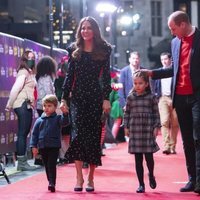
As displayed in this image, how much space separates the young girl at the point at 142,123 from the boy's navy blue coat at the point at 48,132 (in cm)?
83

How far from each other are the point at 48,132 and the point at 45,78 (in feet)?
10.1

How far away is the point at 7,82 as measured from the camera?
35.6ft

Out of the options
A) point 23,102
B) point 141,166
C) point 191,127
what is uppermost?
point 23,102

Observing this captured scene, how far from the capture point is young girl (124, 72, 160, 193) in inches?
306

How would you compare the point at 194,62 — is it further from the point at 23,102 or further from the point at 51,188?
the point at 23,102

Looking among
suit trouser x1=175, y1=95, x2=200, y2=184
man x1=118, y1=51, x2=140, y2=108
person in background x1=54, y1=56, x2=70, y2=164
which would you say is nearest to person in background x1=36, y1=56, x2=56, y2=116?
person in background x1=54, y1=56, x2=70, y2=164

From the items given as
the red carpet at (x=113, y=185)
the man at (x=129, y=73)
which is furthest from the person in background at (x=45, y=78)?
the man at (x=129, y=73)

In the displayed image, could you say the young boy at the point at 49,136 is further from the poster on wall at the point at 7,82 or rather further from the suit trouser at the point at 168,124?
the suit trouser at the point at 168,124

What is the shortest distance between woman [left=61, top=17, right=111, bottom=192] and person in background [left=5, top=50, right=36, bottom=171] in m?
2.79

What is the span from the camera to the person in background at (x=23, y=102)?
1048 cm

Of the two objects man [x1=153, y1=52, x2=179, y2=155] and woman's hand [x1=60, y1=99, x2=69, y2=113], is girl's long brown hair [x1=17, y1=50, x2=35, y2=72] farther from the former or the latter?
man [x1=153, y1=52, x2=179, y2=155]

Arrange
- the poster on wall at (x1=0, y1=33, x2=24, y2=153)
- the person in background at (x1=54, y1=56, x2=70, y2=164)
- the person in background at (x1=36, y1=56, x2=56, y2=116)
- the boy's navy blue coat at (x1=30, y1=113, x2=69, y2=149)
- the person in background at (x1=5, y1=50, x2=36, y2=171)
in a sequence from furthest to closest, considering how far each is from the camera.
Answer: the person in background at (x1=54, y1=56, x2=70, y2=164)
the person in background at (x1=36, y1=56, x2=56, y2=116)
the poster on wall at (x1=0, y1=33, x2=24, y2=153)
the person in background at (x1=5, y1=50, x2=36, y2=171)
the boy's navy blue coat at (x1=30, y1=113, x2=69, y2=149)

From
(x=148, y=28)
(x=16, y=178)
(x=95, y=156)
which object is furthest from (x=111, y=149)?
(x=148, y=28)

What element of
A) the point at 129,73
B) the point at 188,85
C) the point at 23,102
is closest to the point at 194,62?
A: the point at 188,85
